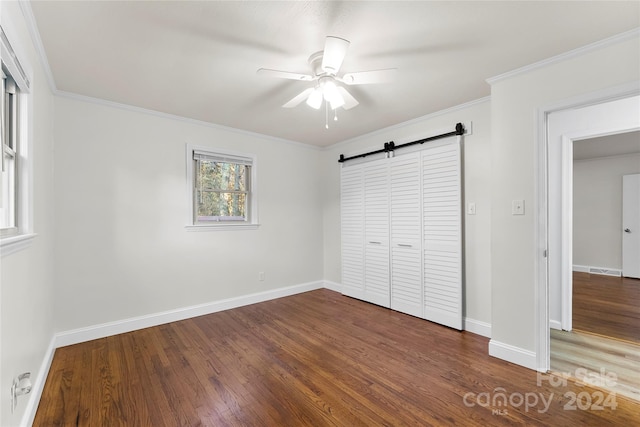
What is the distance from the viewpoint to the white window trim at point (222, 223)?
350cm

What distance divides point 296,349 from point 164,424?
1195mm

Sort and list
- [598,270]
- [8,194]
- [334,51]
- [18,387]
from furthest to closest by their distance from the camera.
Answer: [598,270], [334,51], [8,194], [18,387]

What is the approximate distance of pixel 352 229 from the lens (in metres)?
4.39

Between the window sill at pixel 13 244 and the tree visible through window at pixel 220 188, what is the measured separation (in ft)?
6.66

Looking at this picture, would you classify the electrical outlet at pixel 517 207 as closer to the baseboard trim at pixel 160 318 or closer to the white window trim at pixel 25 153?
the baseboard trim at pixel 160 318

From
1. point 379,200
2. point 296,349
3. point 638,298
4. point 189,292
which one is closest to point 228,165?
point 189,292

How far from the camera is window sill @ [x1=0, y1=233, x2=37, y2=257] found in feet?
4.04

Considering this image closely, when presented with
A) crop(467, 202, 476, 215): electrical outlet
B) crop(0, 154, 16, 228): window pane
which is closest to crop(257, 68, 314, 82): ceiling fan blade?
crop(0, 154, 16, 228): window pane

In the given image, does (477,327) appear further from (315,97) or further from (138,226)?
(138,226)

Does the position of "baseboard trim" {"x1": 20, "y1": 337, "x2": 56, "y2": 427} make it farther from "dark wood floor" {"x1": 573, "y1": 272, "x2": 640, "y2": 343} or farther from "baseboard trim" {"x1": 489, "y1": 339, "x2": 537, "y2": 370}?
"dark wood floor" {"x1": 573, "y1": 272, "x2": 640, "y2": 343}

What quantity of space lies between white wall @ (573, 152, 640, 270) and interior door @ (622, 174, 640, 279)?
0.30ft

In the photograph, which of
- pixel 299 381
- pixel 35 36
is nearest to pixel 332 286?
pixel 299 381

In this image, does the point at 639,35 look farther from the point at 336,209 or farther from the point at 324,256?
the point at 324,256

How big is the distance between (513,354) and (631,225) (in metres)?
5.55
